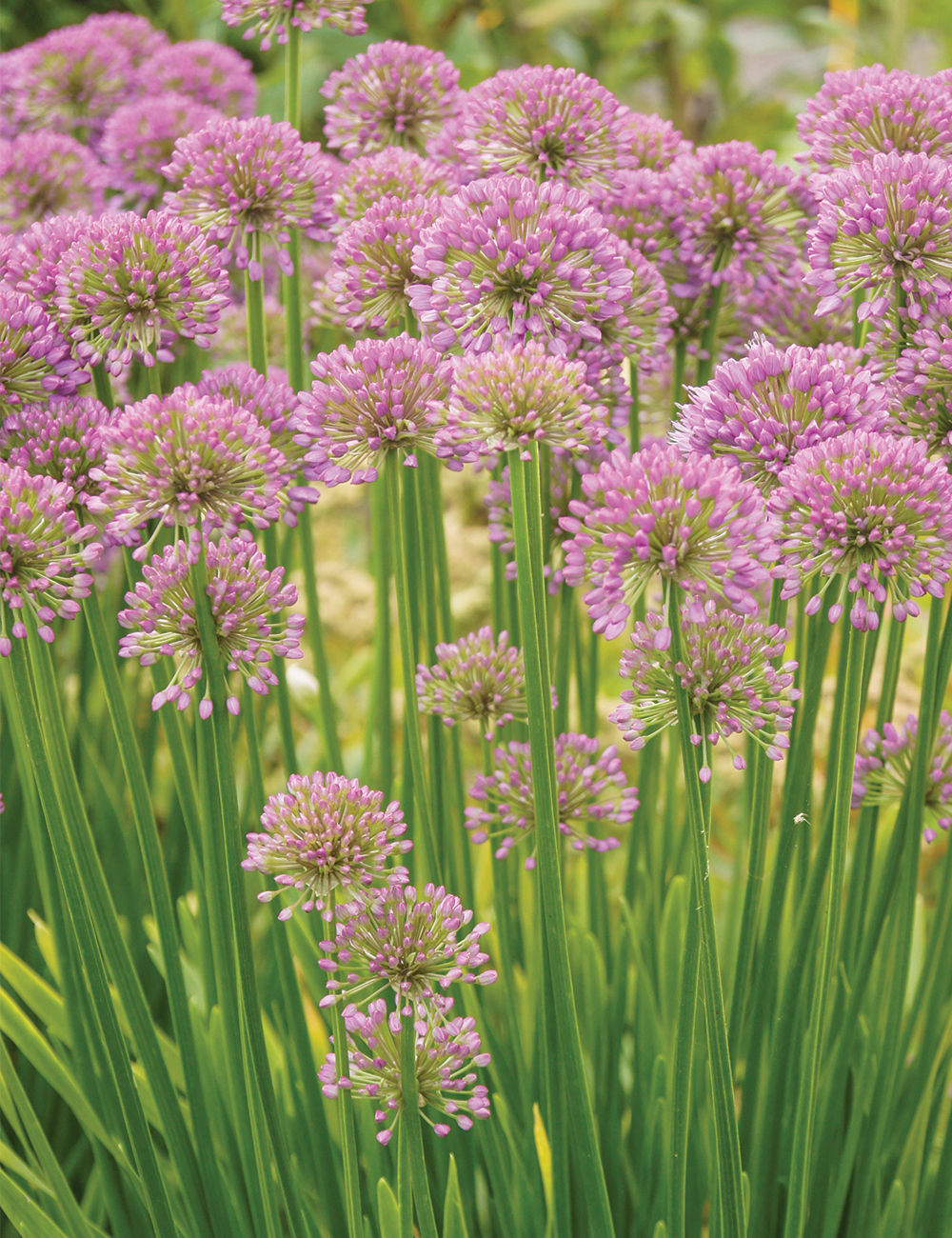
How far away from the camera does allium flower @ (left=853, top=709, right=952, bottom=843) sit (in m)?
1.11

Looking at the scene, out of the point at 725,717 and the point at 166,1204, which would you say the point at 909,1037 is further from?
the point at 166,1204

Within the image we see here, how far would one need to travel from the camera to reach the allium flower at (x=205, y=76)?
1819mm

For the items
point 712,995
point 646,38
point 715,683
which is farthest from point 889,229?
point 646,38

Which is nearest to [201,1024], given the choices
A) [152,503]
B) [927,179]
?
[152,503]

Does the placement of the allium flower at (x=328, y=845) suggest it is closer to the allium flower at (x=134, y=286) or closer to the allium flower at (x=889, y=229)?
the allium flower at (x=134, y=286)

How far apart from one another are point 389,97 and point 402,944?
3.10 feet

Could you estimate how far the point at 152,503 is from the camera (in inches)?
30.5

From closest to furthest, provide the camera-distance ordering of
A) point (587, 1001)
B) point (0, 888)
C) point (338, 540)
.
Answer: point (587, 1001) → point (0, 888) → point (338, 540)

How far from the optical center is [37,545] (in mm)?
791

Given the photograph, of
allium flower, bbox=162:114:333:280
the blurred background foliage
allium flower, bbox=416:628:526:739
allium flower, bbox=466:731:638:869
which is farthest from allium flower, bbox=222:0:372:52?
the blurred background foliage

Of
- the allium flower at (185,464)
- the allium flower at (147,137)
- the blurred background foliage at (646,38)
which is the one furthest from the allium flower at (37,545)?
the blurred background foliage at (646,38)

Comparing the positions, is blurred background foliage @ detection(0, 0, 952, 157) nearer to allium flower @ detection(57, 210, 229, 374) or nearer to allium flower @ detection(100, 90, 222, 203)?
allium flower @ detection(100, 90, 222, 203)

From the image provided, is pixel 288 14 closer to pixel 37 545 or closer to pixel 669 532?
pixel 37 545

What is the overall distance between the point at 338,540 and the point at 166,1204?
9.28 ft
